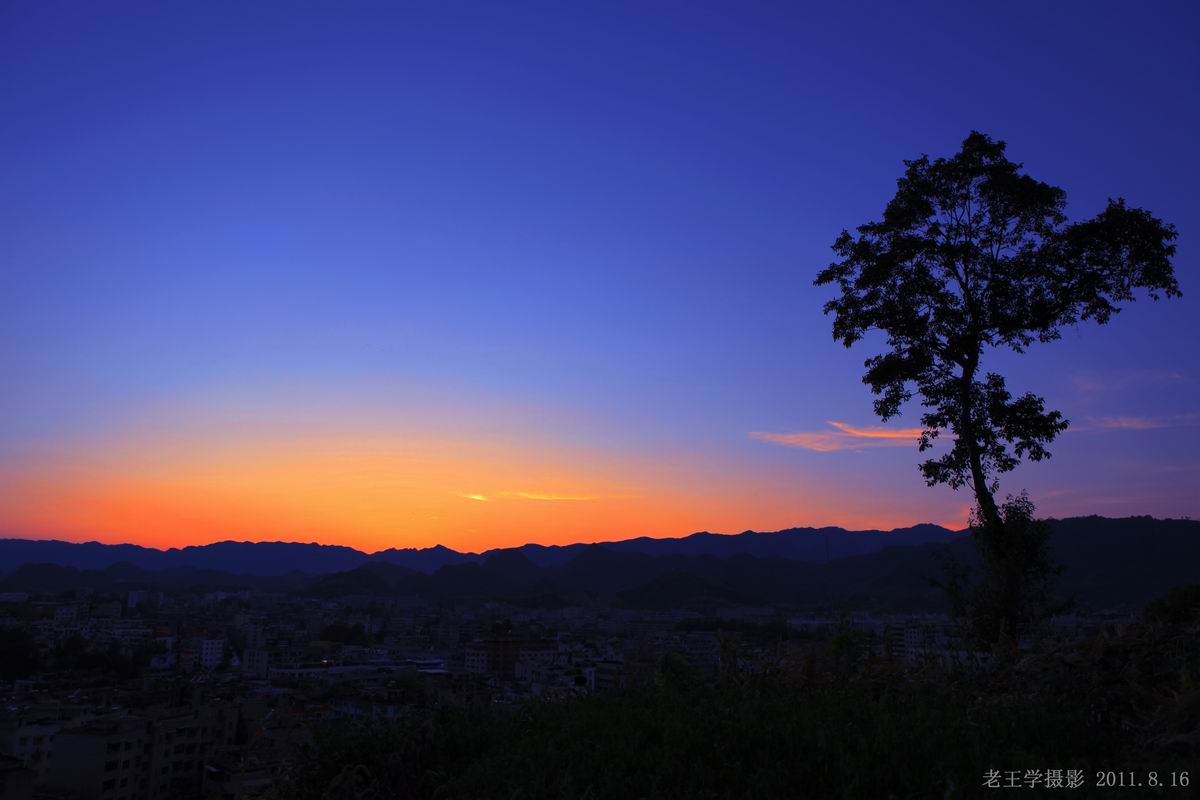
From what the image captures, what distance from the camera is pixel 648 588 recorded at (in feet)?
318

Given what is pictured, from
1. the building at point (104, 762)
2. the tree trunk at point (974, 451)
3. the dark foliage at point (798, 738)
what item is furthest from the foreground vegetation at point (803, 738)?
the building at point (104, 762)

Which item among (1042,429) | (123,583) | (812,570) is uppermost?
(1042,429)

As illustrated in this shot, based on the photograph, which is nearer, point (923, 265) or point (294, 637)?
point (923, 265)

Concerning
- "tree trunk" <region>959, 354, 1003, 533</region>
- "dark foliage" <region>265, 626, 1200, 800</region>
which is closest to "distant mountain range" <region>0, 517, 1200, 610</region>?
"tree trunk" <region>959, 354, 1003, 533</region>

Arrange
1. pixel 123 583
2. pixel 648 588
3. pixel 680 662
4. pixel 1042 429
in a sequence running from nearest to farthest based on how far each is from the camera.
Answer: pixel 680 662 < pixel 1042 429 < pixel 648 588 < pixel 123 583

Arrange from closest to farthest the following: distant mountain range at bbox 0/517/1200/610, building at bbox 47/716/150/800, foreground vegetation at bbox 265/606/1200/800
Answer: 1. foreground vegetation at bbox 265/606/1200/800
2. building at bbox 47/716/150/800
3. distant mountain range at bbox 0/517/1200/610

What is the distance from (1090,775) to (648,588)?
9569cm

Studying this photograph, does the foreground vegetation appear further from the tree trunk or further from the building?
the building

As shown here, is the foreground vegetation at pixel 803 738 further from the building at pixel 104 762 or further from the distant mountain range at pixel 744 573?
the building at pixel 104 762

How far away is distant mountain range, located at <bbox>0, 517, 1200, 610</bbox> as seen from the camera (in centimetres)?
3038

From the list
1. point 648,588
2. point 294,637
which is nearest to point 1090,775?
point 294,637

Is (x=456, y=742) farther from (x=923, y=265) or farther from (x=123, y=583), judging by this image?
(x=123, y=583)

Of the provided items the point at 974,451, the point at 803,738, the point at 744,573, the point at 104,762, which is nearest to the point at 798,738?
the point at 803,738

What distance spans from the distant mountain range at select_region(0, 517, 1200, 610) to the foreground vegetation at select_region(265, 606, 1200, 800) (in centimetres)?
254
